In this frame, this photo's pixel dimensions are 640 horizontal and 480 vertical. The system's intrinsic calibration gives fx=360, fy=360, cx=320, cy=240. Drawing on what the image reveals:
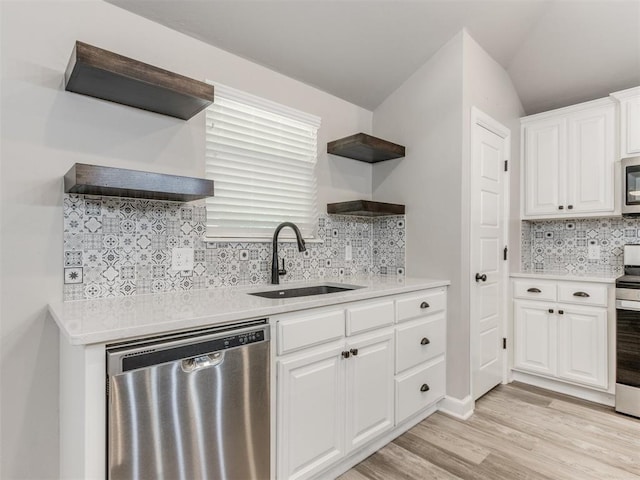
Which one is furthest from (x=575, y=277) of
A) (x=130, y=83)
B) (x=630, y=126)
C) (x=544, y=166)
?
(x=130, y=83)

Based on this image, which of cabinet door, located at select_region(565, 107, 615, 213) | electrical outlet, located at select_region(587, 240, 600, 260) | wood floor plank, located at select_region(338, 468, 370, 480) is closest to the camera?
wood floor plank, located at select_region(338, 468, 370, 480)

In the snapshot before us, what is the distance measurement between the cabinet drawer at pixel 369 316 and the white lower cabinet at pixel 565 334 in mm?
1602

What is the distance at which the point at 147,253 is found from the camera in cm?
180

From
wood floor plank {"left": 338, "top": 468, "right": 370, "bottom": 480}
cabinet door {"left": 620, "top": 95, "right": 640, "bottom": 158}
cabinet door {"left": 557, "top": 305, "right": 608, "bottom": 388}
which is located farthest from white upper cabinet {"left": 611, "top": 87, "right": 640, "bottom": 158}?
wood floor plank {"left": 338, "top": 468, "right": 370, "bottom": 480}

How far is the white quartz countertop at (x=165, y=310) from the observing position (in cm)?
110

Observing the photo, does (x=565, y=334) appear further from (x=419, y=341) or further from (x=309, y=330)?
(x=309, y=330)

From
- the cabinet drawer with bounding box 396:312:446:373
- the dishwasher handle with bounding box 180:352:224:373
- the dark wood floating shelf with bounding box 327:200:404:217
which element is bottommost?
the cabinet drawer with bounding box 396:312:446:373

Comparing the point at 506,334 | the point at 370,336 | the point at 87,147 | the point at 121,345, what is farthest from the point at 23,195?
the point at 506,334

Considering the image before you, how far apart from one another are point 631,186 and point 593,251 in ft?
2.25

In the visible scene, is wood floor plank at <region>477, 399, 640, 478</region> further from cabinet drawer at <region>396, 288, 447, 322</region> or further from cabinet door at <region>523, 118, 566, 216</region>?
cabinet door at <region>523, 118, 566, 216</region>

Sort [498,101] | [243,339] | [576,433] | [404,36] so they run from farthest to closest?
1. [498,101]
2. [404,36]
3. [576,433]
4. [243,339]

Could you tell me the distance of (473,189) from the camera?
8.25 feet

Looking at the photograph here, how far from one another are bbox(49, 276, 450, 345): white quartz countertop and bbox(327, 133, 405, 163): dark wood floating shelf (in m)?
1.04

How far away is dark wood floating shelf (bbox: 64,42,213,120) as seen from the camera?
4.57 ft
